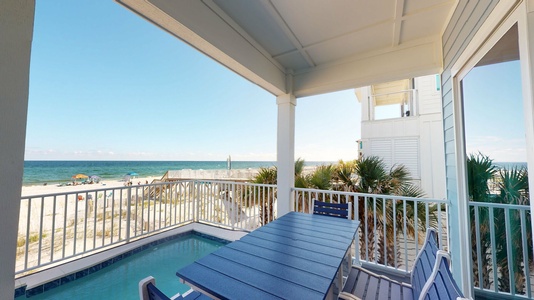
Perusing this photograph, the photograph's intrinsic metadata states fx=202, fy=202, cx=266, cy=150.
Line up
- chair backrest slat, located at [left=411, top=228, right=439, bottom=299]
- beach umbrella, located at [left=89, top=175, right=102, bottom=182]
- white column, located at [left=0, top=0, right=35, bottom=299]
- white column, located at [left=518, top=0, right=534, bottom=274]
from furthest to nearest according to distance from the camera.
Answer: beach umbrella, located at [left=89, top=175, right=102, bottom=182], chair backrest slat, located at [left=411, top=228, right=439, bottom=299], white column, located at [left=518, top=0, right=534, bottom=274], white column, located at [left=0, top=0, right=35, bottom=299]

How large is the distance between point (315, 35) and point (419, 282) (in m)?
2.62

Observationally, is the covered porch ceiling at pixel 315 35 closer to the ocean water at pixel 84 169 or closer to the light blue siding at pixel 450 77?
Answer: the light blue siding at pixel 450 77

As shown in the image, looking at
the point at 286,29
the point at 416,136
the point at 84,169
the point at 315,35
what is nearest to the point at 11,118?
the point at 286,29

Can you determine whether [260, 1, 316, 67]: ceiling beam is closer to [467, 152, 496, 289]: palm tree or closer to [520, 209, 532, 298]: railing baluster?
[467, 152, 496, 289]: palm tree

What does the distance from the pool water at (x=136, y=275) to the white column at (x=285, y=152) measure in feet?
4.86

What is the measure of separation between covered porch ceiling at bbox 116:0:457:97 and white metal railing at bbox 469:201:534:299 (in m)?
1.72

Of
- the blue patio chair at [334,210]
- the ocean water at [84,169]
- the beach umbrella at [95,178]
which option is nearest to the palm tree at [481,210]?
the blue patio chair at [334,210]

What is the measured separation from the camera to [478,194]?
187 cm

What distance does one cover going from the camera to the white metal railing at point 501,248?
4.83 feet

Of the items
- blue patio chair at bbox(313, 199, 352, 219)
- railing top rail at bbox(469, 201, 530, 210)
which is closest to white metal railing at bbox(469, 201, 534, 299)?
railing top rail at bbox(469, 201, 530, 210)

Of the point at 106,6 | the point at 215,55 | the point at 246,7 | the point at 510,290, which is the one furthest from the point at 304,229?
the point at 106,6

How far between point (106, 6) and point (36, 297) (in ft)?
33.7

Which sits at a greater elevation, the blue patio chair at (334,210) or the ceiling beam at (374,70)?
the ceiling beam at (374,70)

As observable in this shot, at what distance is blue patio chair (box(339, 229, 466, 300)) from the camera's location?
1.00 metres
